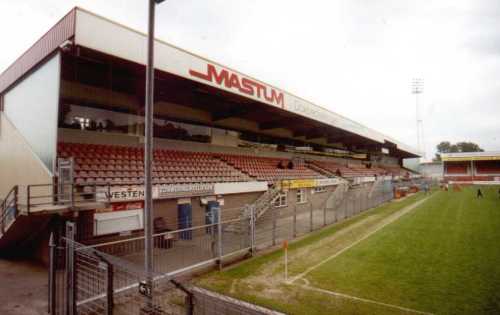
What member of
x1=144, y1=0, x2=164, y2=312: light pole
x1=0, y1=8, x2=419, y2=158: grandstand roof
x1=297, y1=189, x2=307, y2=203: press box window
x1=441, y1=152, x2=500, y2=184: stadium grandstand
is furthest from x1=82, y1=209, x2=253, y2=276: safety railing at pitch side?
x1=441, y1=152, x2=500, y2=184: stadium grandstand

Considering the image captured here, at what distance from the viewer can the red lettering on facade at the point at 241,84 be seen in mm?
13797

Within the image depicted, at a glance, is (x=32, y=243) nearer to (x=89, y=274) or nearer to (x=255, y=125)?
(x=89, y=274)

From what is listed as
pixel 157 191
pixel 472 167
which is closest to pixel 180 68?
pixel 157 191

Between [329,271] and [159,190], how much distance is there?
24.4 ft

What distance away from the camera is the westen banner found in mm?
10635

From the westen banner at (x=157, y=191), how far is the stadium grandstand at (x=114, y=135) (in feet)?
0.14

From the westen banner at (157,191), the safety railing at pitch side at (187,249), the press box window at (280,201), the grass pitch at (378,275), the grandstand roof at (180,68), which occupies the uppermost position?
the grandstand roof at (180,68)

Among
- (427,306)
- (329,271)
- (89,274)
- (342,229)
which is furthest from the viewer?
(342,229)

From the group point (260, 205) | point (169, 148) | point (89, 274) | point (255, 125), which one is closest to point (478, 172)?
point (255, 125)

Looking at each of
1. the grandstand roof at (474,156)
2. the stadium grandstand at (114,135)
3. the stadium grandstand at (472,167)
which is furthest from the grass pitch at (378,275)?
the stadium grandstand at (472,167)

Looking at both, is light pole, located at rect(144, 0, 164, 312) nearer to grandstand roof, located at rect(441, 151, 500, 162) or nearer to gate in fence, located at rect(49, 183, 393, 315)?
gate in fence, located at rect(49, 183, 393, 315)

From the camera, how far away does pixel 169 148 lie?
1797 centimetres

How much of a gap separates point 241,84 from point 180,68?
4049 mm

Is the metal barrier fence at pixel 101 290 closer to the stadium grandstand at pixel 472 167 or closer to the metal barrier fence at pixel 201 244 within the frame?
the metal barrier fence at pixel 201 244
